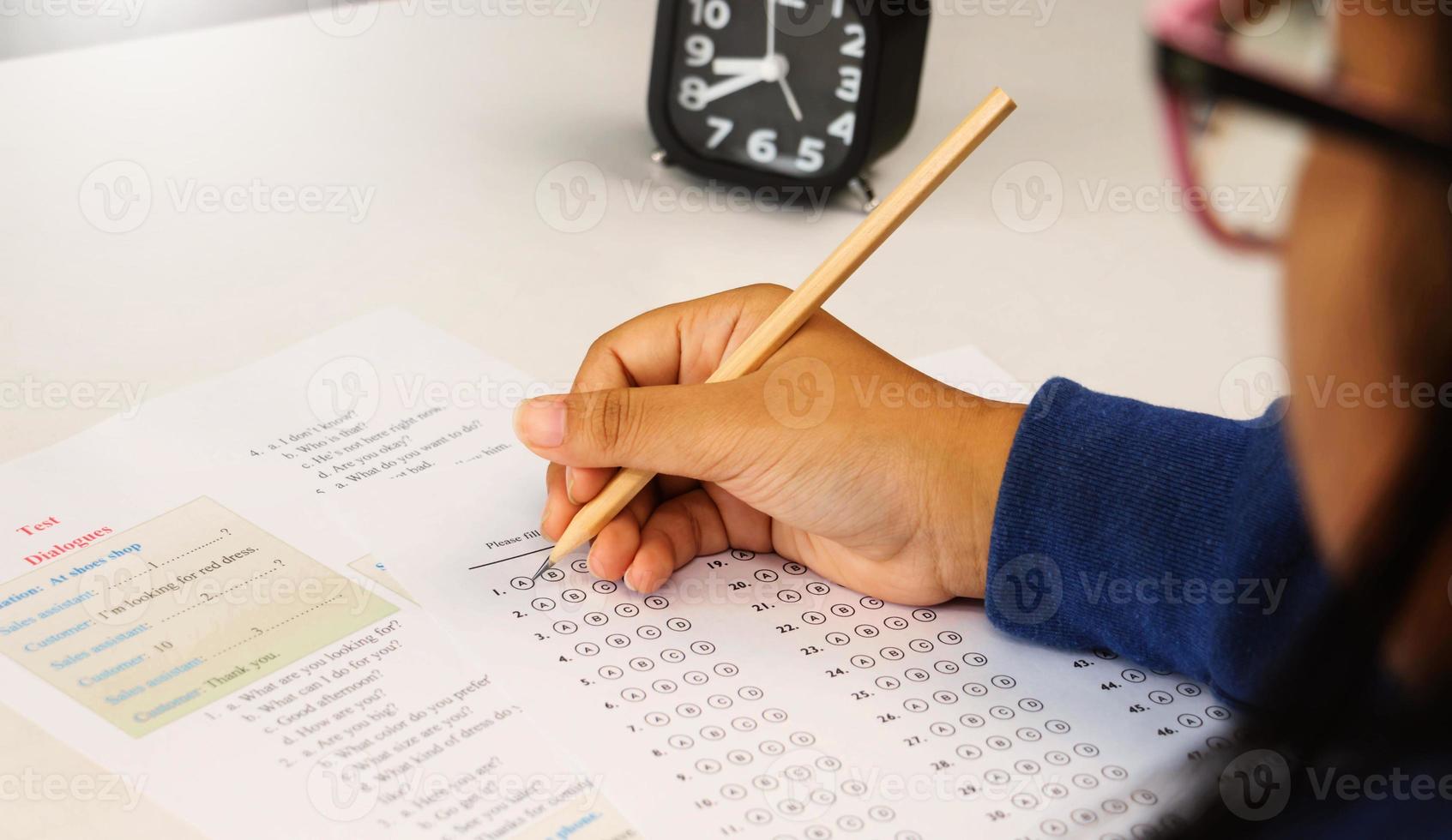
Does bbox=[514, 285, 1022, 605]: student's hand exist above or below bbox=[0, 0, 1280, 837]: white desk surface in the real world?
below

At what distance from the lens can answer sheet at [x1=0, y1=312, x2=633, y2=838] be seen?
56 centimetres

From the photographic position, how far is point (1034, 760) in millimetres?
599

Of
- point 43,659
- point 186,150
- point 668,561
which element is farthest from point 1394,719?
point 186,150

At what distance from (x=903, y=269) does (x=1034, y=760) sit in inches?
19.9

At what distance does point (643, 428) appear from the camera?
693mm
